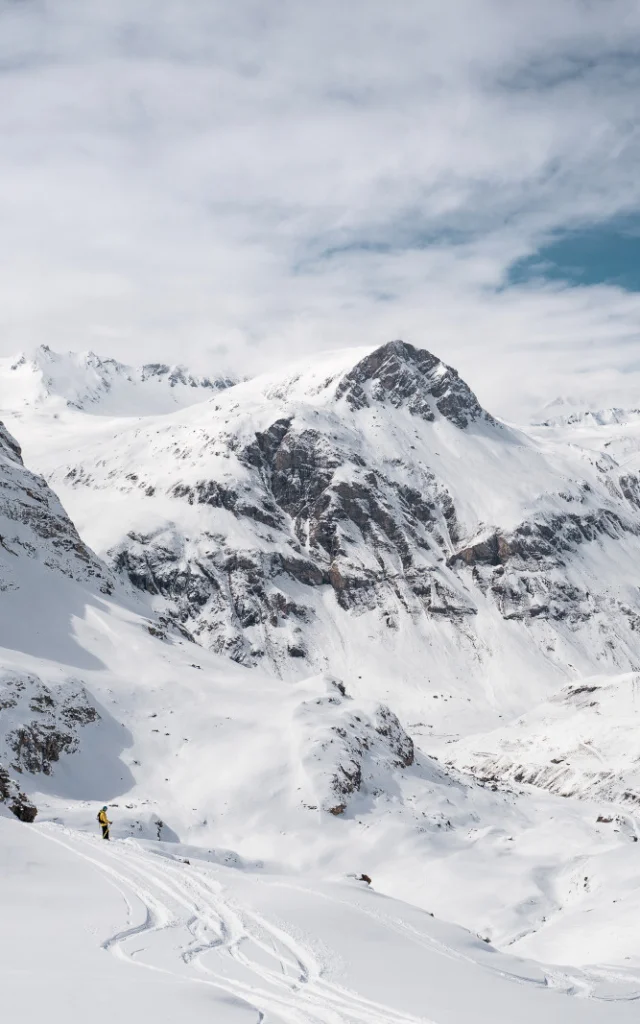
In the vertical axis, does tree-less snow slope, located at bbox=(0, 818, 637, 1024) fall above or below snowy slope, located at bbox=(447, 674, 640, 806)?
above

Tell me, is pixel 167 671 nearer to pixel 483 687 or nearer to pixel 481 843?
pixel 481 843

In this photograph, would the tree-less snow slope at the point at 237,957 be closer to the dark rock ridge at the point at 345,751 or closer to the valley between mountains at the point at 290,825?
the valley between mountains at the point at 290,825

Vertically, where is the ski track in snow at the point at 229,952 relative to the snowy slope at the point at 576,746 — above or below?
above

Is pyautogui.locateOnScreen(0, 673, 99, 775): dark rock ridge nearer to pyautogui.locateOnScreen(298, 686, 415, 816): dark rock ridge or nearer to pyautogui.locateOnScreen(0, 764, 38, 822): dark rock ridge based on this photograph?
pyautogui.locateOnScreen(298, 686, 415, 816): dark rock ridge

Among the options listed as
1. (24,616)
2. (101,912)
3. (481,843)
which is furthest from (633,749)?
(101,912)

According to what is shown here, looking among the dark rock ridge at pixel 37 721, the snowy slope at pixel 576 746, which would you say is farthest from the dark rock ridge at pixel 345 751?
the snowy slope at pixel 576 746

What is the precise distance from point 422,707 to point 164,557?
223 feet

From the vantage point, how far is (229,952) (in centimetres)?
1597

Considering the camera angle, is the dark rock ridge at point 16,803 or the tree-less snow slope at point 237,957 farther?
the dark rock ridge at point 16,803

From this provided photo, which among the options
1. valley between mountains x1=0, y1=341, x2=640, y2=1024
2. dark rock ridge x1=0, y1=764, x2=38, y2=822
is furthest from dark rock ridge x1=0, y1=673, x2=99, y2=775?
dark rock ridge x1=0, y1=764, x2=38, y2=822

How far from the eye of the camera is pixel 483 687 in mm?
178125

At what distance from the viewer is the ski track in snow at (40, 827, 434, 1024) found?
13.2 meters

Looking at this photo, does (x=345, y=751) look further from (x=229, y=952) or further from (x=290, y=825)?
(x=229, y=952)

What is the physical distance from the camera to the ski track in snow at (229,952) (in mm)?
13172
